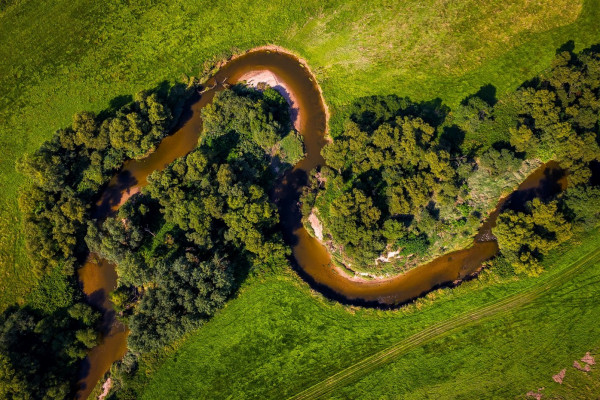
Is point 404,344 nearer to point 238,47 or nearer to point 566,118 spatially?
point 566,118

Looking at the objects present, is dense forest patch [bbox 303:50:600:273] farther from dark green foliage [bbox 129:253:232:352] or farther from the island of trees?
dark green foliage [bbox 129:253:232:352]

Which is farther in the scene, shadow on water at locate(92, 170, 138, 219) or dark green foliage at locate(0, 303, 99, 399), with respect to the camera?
shadow on water at locate(92, 170, 138, 219)

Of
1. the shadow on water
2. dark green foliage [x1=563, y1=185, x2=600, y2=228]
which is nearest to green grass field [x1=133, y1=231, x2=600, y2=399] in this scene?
dark green foliage [x1=563, y1=185, x2=600, y2=228]

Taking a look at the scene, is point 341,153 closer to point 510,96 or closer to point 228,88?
point 228,88

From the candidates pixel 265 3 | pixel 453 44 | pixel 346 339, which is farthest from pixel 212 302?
pixel 453 44

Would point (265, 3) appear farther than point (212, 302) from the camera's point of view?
Yes

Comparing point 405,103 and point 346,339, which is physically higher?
point 405,103
